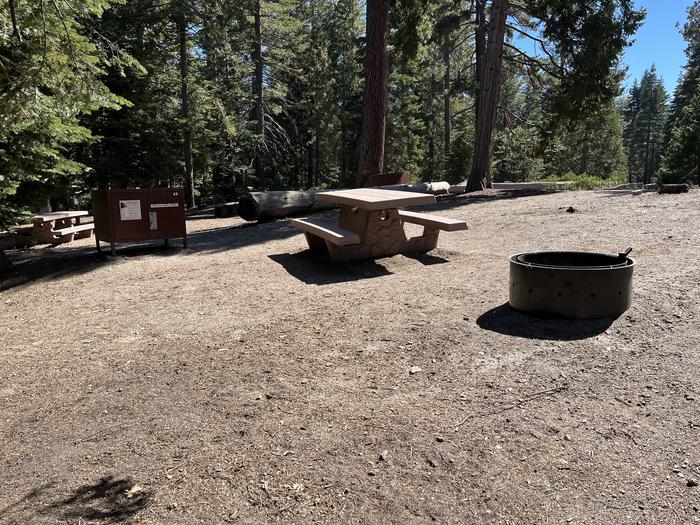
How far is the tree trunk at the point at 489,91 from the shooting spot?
15.0 meters

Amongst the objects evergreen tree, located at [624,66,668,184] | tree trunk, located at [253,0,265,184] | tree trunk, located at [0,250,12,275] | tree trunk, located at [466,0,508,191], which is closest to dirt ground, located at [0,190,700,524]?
tree trunk, located at [0,250,12,275]

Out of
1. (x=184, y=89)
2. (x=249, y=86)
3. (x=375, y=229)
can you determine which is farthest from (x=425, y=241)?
(x=249, y=86)

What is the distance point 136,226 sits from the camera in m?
9.29

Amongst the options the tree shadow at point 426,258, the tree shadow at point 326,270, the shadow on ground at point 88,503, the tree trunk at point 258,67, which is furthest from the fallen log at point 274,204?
the tree trunk at point 258,67

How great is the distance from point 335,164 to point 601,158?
110 ft

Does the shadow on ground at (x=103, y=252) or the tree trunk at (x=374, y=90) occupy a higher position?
the tree trunk at (x=374, y=90)

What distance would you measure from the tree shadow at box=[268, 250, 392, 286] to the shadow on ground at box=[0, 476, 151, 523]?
363 centimetres

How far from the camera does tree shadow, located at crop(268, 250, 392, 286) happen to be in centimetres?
629

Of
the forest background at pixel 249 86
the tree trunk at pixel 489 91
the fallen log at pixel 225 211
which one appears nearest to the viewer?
the forest background at pixel 249 86

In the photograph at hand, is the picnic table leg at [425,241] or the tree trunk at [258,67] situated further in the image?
the tree trunk at [258,67]

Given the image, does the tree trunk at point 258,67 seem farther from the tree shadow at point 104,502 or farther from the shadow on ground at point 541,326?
the tree shadow at point 104,502

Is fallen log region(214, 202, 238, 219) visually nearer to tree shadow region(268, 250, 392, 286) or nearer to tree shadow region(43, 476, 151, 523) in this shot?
tree shadow region(268, 250, 392, 286)

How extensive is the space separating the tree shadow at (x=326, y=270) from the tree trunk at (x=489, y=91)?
964 cm

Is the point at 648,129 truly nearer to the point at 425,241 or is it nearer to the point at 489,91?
the point at 489,91
